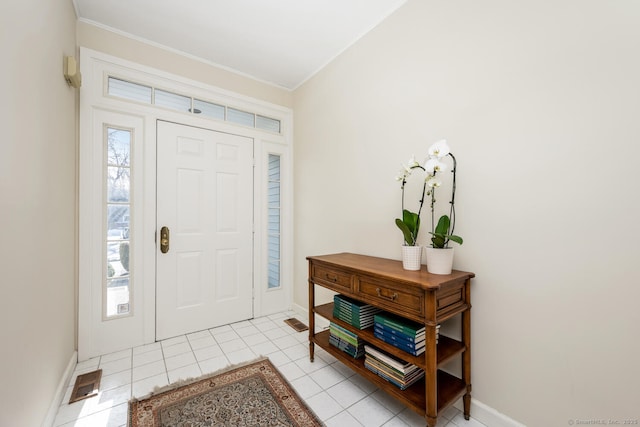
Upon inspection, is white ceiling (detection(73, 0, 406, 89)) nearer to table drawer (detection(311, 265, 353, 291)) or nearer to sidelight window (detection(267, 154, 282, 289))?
sidelight window (detection(267, 154, 282, 289))

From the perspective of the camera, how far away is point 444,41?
177 cm

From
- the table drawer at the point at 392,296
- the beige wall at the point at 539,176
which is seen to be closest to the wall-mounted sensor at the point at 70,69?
the beige wall at the point at 539,176

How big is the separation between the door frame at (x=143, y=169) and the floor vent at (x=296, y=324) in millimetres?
310

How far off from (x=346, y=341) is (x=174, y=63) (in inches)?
117

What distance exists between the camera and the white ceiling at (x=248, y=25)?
2.09 metres

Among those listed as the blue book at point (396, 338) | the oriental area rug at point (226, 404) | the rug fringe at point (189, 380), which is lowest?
the oriental area rug at point (226, 404)

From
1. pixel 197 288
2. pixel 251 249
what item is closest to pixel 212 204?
pixel 251 249

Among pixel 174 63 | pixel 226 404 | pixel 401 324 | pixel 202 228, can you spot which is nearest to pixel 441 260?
pixel 401 324

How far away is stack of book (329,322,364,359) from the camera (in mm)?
1896

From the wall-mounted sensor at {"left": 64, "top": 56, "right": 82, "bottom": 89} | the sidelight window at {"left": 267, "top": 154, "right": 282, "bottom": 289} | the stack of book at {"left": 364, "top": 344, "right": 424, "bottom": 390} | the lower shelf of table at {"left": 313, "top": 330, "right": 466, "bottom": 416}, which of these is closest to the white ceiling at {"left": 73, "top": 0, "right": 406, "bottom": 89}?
the wall-mounted sensor at {"left": 64, "top": 56, "right": 82, "bottom": 89}

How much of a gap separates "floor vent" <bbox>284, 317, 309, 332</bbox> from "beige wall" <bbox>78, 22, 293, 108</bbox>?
8.44 feet

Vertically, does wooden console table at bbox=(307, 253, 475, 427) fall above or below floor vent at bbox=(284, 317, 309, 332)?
above

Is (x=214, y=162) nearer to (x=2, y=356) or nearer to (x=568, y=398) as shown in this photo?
(x=2, y=356)

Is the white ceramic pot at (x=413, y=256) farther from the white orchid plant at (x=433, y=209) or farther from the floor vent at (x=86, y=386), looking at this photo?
the floor vent at (x=86, y=386)
